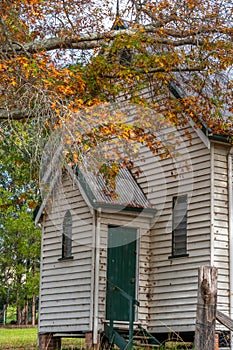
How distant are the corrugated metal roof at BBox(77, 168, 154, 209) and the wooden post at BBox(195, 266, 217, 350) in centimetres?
883

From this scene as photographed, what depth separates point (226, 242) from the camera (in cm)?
1791

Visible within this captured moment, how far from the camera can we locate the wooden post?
8.84 meters

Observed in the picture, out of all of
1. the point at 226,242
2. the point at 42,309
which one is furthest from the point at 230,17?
the point at 42,309

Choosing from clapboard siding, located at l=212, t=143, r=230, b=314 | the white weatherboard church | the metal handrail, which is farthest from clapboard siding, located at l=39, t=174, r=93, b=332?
clapboard siding, located at l=212, t=143, r=230, b=314

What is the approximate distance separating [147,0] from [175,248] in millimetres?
6653

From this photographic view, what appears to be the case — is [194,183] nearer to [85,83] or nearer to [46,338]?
[85,83]

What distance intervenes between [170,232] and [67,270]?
3.13 meters

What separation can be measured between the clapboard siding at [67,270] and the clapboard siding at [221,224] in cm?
339

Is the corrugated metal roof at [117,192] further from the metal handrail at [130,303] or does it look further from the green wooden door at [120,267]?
the metal handrail at [130,303]

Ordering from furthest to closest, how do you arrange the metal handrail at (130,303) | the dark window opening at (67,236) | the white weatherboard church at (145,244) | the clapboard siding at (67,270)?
the dark window opening at (67,236) < the clapboard siding at (67,270) < the white weatherboard church at (145,244) < the metal handrail at (130,303)

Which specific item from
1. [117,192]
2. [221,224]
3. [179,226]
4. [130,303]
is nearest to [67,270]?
[117,192]

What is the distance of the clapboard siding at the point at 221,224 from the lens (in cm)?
1756

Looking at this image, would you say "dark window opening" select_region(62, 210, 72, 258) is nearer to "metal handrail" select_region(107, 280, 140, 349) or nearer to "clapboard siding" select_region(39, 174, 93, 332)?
"clapboard siding" select_region(39, 174, 93, 332)

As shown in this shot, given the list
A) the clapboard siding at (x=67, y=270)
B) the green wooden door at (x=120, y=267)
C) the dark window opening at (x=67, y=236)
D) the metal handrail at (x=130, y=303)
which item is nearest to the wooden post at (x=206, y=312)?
the metal handrail at (x=130, y=303)
